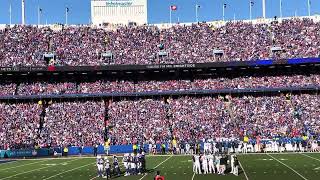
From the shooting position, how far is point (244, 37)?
64938 millimetres

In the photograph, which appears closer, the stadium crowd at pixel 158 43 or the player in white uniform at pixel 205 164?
the player in white uniform at pixel 205 164

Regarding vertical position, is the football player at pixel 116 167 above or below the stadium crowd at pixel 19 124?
below

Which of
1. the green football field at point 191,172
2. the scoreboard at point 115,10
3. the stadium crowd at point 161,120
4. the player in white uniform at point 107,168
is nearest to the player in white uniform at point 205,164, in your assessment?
the green football field at point 191,172

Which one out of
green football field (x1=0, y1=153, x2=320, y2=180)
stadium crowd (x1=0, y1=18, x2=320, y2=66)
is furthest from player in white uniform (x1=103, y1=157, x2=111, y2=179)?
stadium crowd (x1=0, y1=18, x2=320, y2=66)

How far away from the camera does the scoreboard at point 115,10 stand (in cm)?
7219

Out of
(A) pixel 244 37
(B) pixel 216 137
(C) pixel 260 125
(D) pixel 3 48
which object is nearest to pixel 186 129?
(B) pixel 216 137

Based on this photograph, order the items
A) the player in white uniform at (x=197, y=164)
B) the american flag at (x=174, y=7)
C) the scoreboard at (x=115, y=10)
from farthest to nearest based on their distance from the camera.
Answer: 1. the american flag at (x=174, y=7)
2. the scoreboard at (x=115, y=10)
3. the player in white uniform at (x=197, y=164)

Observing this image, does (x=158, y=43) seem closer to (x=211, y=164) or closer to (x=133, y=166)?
(x=133, y=166)

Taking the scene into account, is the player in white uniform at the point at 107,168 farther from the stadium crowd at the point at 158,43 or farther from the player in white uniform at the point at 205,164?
the stadium crowd at the point at 158,43

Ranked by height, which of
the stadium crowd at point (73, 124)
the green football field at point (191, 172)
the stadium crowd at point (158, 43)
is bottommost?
the green football field at point (191, 172)

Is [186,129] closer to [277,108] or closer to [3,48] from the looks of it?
[277,108]

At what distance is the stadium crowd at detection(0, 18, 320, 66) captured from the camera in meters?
61.0

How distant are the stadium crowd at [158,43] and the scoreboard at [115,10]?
11.8 feet

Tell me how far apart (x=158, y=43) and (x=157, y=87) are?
800cm
